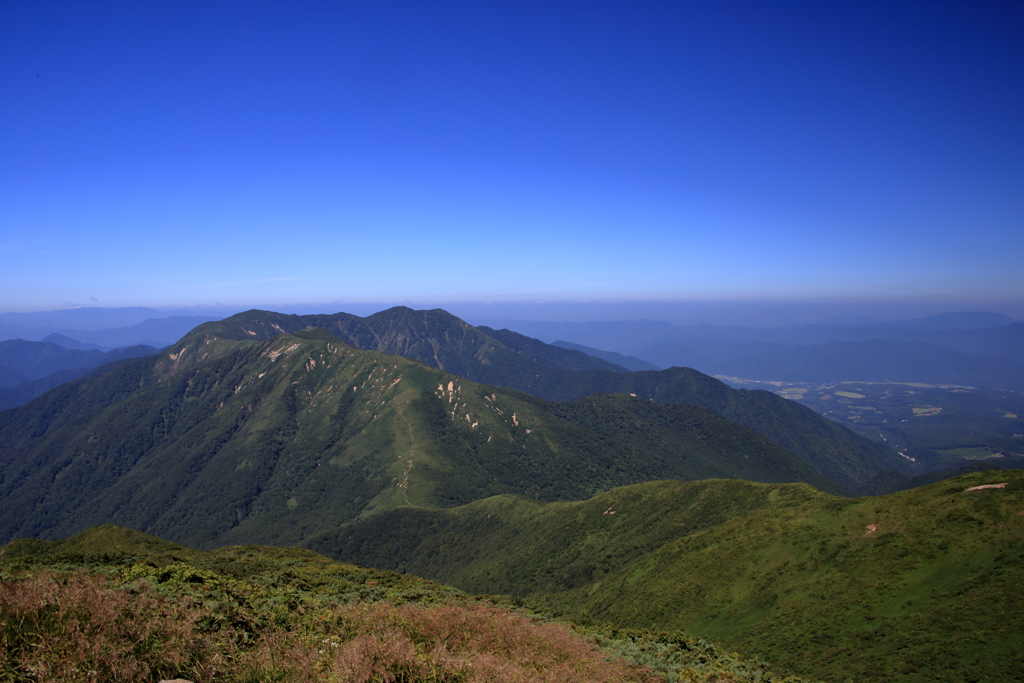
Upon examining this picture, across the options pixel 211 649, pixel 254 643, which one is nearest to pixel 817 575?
pixel 254 643

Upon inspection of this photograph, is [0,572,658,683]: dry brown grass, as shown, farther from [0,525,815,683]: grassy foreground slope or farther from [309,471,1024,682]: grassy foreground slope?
[309,471,1024,682]: grassy foreground slope

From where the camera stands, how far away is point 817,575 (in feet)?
159

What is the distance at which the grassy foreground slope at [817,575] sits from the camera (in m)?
32.8

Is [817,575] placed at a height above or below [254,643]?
below

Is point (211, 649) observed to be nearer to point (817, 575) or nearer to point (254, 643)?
point (254, 643)

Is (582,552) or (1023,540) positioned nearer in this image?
(1023,540)

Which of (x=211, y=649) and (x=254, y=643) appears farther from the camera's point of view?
(x=254, y=643)

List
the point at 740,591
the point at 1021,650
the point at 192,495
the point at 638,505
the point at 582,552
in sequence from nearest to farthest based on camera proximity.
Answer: the point at 1021,650 → the point at 740,591 → the point at 582,552 → the point at 638,505 → the point at 192,495

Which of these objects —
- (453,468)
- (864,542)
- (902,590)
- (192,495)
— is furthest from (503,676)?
(192,495)

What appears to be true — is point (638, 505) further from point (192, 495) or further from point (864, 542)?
point (192, 495)

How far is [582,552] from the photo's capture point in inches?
3637

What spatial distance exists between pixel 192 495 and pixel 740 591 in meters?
225

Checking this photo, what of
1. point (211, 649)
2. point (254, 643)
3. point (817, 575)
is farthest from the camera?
point (817, 575)

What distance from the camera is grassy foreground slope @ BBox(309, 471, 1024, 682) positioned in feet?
108
